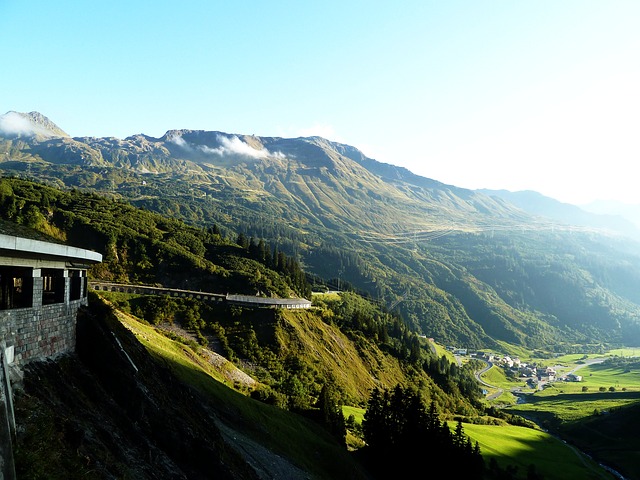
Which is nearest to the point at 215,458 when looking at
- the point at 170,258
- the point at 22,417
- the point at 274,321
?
the point at 22,417

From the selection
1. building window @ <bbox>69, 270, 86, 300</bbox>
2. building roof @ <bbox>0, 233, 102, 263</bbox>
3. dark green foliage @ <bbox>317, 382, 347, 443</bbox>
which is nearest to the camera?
building roof @ <bbox>0, 233, 102, 263</bbox>

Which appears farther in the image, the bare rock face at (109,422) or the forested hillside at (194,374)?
the forested hillside at (194,374)

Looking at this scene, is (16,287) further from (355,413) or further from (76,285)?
(355,413)

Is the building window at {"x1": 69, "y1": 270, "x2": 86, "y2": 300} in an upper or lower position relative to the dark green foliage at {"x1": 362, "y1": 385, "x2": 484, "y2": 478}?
upper

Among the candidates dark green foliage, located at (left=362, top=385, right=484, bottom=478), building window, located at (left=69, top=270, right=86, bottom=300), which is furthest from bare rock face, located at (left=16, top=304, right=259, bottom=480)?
dark green foliage, located at (left=362, top=385, right=484, bottom=478)

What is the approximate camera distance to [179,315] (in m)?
85.9

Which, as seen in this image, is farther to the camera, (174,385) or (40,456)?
(174,385)

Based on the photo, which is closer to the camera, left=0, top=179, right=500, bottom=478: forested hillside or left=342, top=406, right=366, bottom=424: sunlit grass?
left=0, top=179, right=500, bottom=478: forested hillside

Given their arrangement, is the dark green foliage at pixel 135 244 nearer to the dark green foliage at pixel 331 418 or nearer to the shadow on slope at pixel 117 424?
the dark green foliage at pixel 331 418

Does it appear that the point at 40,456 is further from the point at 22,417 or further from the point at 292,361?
the point at 292,361

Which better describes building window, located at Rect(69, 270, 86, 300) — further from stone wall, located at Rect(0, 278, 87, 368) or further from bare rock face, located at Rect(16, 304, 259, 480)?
bare rock face, located at Rect(16, 304, 259, 480)

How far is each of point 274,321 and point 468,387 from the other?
100m

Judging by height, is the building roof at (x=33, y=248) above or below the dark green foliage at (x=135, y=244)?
above

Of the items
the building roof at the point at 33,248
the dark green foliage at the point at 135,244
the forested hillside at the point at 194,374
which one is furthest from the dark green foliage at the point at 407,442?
the building roof at the point at 33,248
